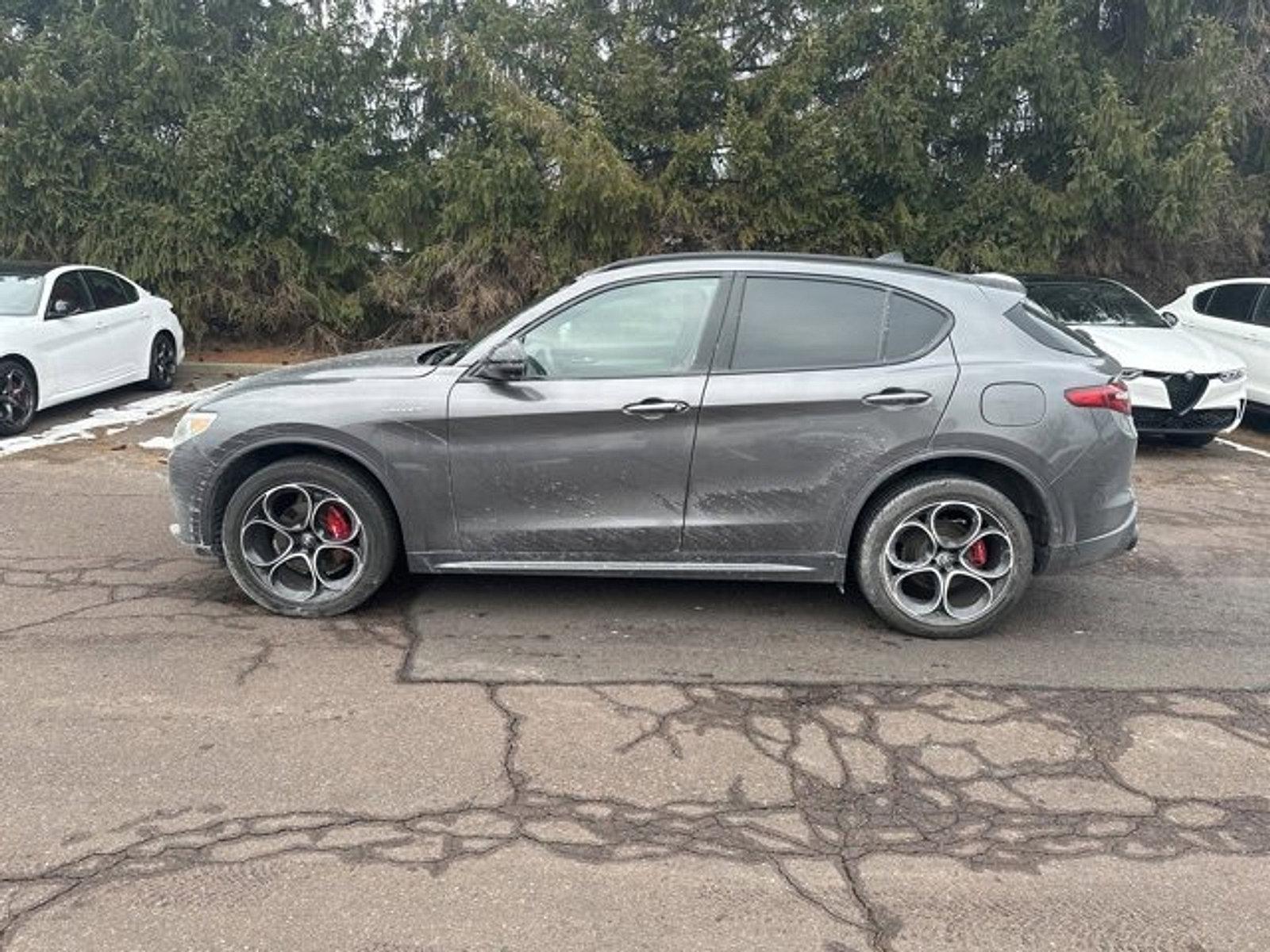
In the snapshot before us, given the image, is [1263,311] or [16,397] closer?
[16,397]

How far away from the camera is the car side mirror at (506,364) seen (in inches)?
170

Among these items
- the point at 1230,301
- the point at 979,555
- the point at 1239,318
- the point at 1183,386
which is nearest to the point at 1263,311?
the point at 1239,318

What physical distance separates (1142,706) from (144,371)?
31.1 feet

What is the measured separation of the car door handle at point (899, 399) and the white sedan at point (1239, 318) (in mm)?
7072

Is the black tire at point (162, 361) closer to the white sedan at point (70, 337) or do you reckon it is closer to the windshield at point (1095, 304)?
the white sedan at point (70, 337)

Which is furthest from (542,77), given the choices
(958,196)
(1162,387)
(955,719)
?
(955,719)

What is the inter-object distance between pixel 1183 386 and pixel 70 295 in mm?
9852

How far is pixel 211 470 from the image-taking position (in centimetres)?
447

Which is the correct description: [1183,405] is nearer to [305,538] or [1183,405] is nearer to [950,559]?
[950,559]

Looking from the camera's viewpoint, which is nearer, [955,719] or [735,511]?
[955,719]

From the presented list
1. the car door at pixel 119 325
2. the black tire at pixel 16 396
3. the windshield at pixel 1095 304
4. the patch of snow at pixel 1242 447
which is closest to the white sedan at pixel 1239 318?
the patch of snow at pixel 1242 447

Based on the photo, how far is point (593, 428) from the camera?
4340mm

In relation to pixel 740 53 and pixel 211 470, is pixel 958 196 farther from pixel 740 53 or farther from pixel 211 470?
pixel 211 470

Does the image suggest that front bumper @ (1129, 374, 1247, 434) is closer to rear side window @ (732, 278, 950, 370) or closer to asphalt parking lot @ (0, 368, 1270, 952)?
asphalt parking lot @ (0, 368, 1270, 952)
